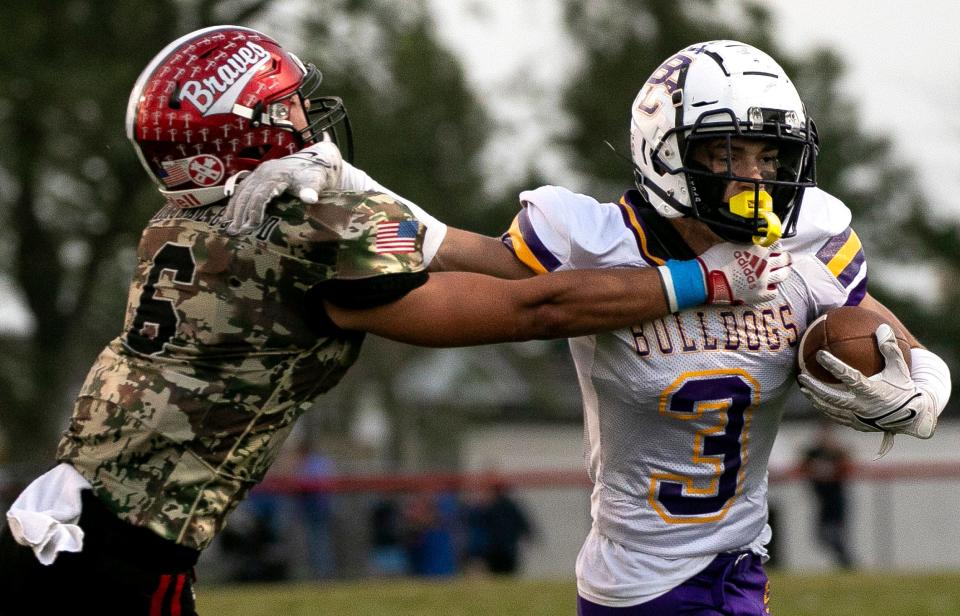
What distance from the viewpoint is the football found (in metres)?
3.92

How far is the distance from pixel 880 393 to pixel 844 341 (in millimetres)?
170

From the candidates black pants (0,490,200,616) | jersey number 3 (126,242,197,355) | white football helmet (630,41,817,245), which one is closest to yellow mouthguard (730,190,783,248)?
white football helmet (630,41,817,245)

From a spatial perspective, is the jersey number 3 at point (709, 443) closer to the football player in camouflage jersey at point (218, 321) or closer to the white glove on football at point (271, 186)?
the football player in camouflage jersey at point (218, 321)

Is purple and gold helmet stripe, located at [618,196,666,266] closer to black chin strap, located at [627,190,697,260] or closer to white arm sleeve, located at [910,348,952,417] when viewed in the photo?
black chin strap, located at [627,190,697,260]

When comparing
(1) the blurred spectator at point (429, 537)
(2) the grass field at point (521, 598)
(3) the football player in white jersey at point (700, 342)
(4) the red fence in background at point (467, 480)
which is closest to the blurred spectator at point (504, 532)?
(4) the red fence in background at point (467, 480)

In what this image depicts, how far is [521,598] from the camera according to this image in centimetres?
978

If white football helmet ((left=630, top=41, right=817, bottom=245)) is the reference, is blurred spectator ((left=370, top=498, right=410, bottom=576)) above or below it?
below

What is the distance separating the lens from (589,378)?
163 inches

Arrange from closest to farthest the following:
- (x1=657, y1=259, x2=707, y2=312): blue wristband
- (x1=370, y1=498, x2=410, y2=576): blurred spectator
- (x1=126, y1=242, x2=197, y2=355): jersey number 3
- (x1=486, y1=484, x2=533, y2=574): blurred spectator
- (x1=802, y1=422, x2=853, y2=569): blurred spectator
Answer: (x1=126, y1=242, x2=197, y2=355): jersey number 3, (x1=657, y1=259, x2=707, y2=312): blue wristband, (x1=370, y1=498, x2=410, y2=576): blurred spectator, (x1=486, y1=484, x2=533, y2=574): blurred spectator, (x1=802, y1=422, x2=853, y2=569): blurred spectator

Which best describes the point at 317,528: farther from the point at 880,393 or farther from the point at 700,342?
the point at 880,393

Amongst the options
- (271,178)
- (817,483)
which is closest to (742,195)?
(271,178)

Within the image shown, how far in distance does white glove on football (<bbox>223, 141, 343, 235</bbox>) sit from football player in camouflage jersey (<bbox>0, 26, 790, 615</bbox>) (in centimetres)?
4

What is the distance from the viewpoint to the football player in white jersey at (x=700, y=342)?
3957mm

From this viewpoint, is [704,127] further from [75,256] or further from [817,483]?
[75,256]
